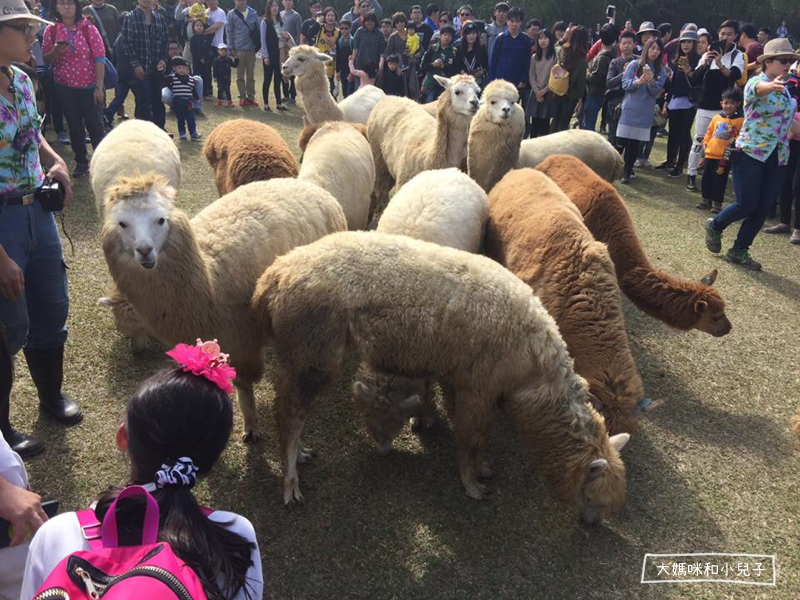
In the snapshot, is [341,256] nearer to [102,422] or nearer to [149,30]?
[102,422]

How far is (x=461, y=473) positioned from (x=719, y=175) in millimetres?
7213

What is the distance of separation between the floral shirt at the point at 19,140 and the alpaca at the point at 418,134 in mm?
4182

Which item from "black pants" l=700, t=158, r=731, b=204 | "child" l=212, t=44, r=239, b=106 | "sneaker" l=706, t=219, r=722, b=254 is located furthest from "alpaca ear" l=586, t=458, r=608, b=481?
"child" l=212, t=44, r=239, b=106

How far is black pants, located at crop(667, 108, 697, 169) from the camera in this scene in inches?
399

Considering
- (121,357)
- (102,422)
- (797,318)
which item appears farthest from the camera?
(797,318)

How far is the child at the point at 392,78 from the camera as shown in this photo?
35.3 feet

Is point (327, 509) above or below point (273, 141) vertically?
below

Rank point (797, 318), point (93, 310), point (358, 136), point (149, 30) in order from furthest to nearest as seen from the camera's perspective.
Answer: point (149, 30) → point (358, 136) → point (797, 318) → point (93, 310)

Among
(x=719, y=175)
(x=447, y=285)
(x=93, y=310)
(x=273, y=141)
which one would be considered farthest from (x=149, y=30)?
(x=719, y=175)

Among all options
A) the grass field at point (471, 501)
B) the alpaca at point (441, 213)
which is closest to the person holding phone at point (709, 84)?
the grass field at point (471, 501)

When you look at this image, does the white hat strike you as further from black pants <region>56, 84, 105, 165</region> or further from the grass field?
black pants <region>56, 84, 105, 165</region>

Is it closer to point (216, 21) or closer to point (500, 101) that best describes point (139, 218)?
A: point (500, 101)

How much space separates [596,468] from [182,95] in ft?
30.2

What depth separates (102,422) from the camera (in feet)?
12.3
